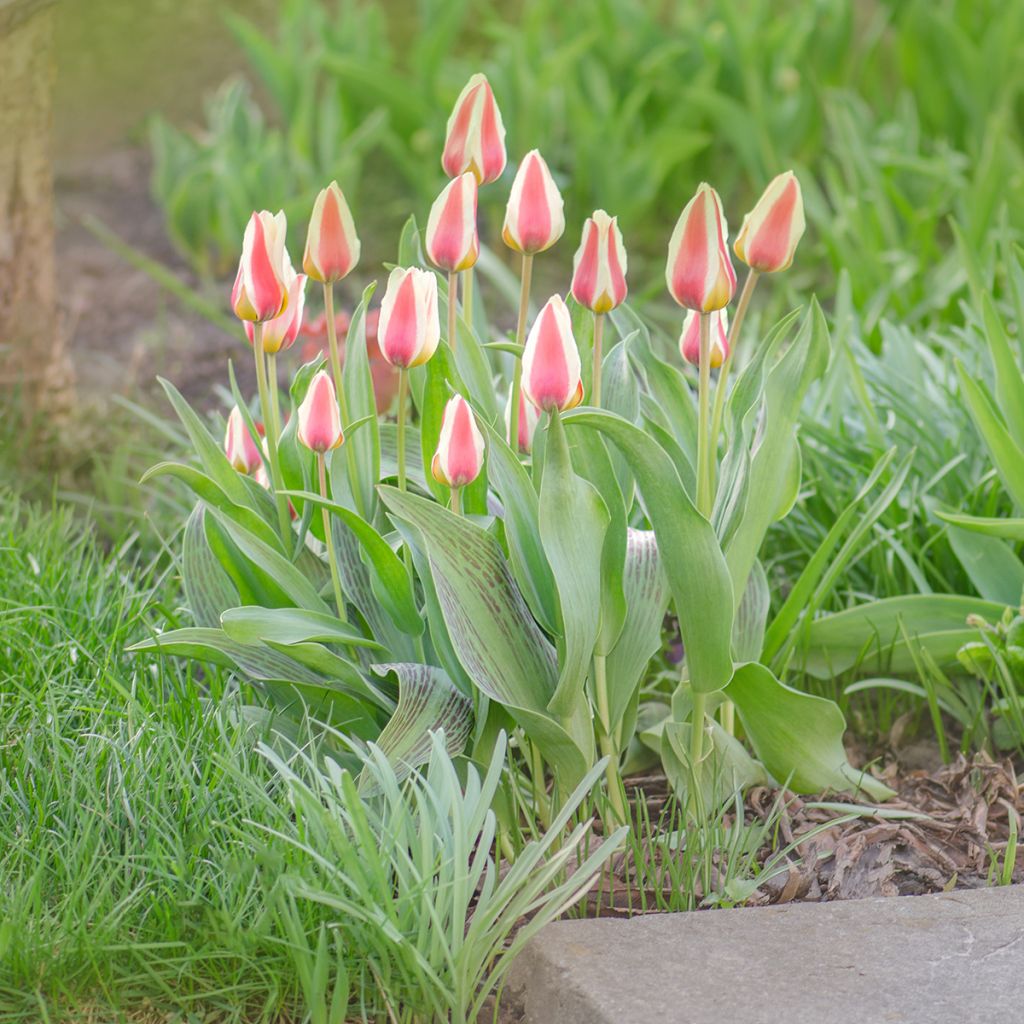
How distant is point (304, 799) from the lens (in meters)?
1.29

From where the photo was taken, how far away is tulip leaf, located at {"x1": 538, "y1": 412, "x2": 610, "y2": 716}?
1368mm

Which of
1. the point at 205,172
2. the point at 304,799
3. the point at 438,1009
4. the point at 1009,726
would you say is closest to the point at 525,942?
the point at 438,1009

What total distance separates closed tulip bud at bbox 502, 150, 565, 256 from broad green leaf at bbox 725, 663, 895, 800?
1.76 ft

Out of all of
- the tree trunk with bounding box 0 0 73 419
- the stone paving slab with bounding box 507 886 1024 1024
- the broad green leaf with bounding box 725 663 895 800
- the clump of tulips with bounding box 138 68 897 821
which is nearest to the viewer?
the stone paving slab with bounding box 507 886 1024 1024

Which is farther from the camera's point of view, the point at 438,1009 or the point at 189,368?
the point at 189,368

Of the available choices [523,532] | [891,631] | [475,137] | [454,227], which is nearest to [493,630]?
[523,532]

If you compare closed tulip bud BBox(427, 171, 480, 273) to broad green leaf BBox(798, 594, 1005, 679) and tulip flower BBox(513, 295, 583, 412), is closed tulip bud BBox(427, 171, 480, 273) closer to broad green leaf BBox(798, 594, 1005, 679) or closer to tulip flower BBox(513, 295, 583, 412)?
tulip flower BBox(513, 295, 583, 412)

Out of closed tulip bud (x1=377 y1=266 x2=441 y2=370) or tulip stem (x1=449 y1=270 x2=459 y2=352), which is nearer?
closed tulip bud (x1=377 y1=266 x2=441 y2=370)

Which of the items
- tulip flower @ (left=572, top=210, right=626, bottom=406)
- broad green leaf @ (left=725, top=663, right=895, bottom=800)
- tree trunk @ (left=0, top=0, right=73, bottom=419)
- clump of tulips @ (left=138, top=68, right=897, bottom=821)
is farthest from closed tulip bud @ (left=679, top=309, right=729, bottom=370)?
tree trunk @ (left=0, top=0, right=73, bottom=419)

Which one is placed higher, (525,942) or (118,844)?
(118,844)

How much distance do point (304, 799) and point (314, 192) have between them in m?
2.69

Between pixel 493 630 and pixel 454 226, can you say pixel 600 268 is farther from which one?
pixel 493 630

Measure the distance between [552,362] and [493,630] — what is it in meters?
0.31

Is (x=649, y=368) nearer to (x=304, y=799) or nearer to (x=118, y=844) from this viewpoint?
(x=304, y=799)
